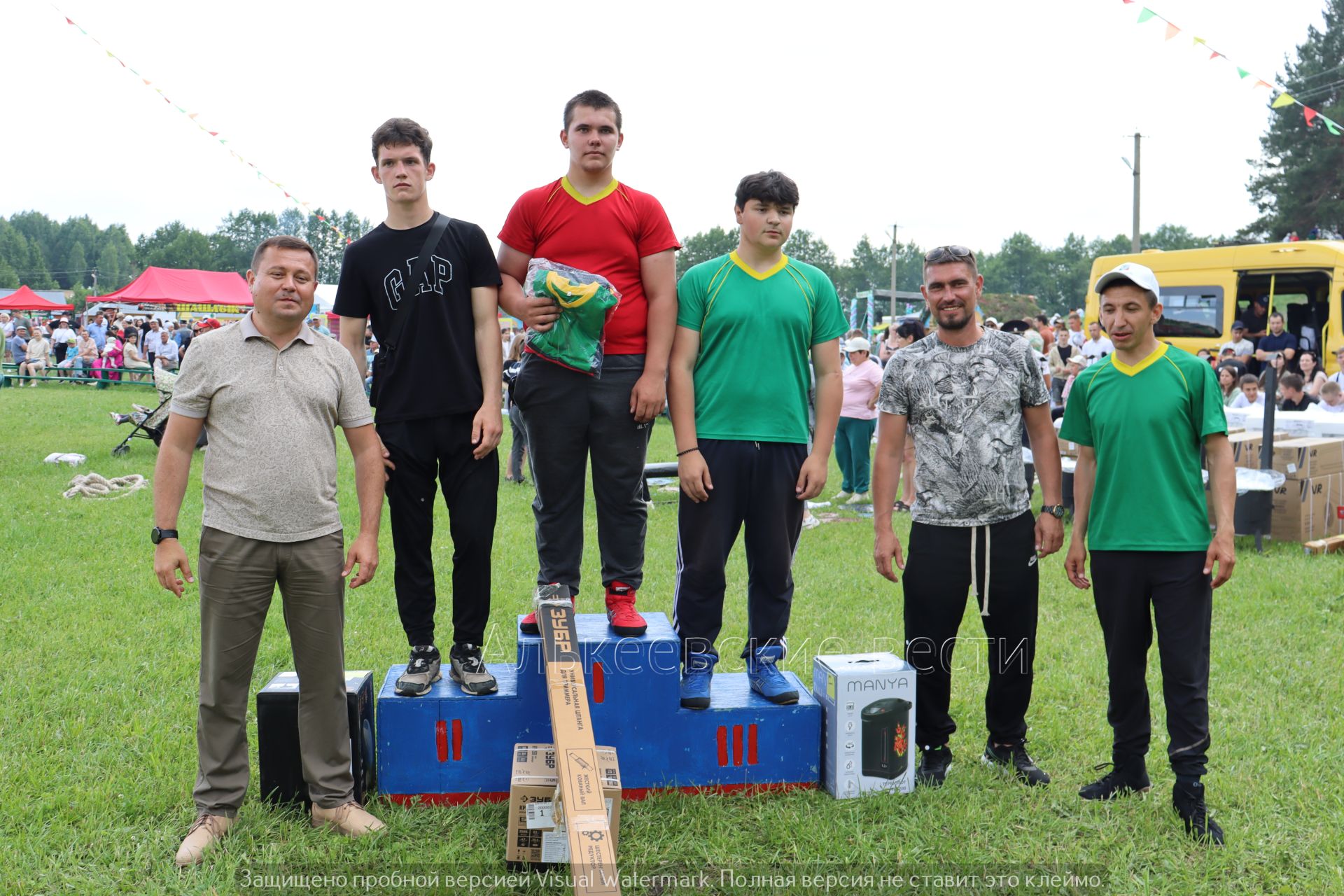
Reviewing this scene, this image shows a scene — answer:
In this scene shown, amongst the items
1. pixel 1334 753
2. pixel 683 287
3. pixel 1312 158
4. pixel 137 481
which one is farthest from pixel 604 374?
pixel 1312 158

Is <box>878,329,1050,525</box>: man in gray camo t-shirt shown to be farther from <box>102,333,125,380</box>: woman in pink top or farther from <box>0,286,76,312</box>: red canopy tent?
<box>0,286,76,312</box>: red canopy tent

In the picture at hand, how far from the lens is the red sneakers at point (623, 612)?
12.8ft

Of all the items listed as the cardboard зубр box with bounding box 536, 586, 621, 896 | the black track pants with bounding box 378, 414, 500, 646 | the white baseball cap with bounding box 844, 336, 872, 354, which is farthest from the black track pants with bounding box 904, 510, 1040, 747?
the white baseball cap with bounding box 844, 336, 872, 354

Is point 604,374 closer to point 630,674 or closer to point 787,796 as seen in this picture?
point 630,674

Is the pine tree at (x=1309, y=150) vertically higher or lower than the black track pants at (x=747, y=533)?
higher

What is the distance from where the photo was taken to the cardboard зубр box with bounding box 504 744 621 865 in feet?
11.0

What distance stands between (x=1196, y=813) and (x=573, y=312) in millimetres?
2928

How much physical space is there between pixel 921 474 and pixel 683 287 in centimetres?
123

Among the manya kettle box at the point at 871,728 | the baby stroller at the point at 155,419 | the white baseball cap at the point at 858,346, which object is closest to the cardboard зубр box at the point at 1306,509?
the white baseball cap at the point at 858,346

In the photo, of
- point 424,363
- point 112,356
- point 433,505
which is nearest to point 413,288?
point 424,363

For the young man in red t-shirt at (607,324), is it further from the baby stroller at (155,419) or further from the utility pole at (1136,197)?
the utility pole at (1136,197)

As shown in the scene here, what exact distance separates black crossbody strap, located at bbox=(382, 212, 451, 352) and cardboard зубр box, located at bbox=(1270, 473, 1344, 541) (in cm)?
783

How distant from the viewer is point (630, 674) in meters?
3.86

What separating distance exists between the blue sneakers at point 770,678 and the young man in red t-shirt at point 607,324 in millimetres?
557
